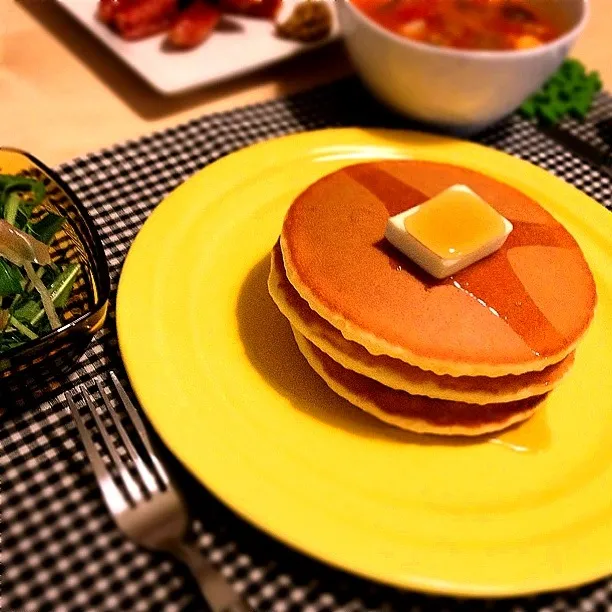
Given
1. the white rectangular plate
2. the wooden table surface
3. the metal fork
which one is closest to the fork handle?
the metal fork

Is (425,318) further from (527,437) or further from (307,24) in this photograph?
(307,24)

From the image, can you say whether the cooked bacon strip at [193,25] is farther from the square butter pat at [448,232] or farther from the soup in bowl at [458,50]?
the square butter pat at [448,232]

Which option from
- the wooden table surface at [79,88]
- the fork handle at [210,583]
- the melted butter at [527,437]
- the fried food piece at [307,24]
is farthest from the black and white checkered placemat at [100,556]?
the fried food piece at [307,24]

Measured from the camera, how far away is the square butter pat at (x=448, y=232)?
3.38 ft

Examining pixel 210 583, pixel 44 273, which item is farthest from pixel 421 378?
pixel 44 273

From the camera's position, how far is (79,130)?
1.67 m

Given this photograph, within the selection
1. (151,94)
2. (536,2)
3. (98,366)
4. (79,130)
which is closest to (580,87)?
(536,2)

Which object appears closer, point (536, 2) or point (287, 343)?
point (287, 343)

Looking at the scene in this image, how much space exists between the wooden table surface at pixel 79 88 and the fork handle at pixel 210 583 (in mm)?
1065

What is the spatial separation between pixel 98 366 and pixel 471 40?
1.16m

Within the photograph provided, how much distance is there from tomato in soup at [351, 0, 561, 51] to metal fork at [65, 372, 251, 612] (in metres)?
1.19

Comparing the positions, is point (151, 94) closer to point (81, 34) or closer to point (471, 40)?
point (81, 34)

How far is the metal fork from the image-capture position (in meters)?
0.85

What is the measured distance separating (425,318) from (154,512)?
472mm
